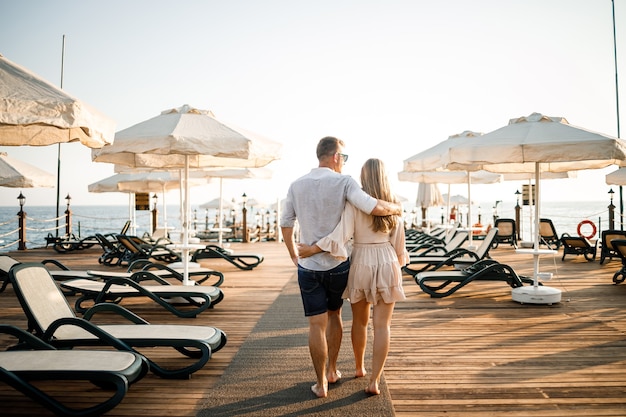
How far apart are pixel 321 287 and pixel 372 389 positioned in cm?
72

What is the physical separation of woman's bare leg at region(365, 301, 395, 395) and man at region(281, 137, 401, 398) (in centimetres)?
27

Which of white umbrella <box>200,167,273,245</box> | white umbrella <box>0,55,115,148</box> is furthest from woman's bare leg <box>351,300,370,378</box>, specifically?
white umbrella <box>200,167,273,245</box>

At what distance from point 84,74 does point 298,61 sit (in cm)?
877

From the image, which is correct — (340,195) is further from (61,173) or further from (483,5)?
(61,173)

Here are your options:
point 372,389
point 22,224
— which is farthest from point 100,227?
point 372,389

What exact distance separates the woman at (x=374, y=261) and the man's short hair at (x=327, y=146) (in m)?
0.24

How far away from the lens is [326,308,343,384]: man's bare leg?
3.53 meters

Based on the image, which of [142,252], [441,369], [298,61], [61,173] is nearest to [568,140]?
[441,369]

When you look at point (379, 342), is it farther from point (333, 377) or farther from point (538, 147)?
point (538, 147)

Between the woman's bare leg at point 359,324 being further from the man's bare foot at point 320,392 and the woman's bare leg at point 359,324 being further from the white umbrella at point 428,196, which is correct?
the white umbrella at point 428,196

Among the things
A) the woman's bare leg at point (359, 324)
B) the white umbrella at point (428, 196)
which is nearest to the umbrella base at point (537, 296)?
the woman's bare leg at point (359, 324)

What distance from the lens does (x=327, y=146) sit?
11.2ft

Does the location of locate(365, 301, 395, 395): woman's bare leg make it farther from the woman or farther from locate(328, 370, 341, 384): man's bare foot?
locate(328, 370, 341, 384): man's bare foot

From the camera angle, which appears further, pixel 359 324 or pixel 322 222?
pixel 359 324
